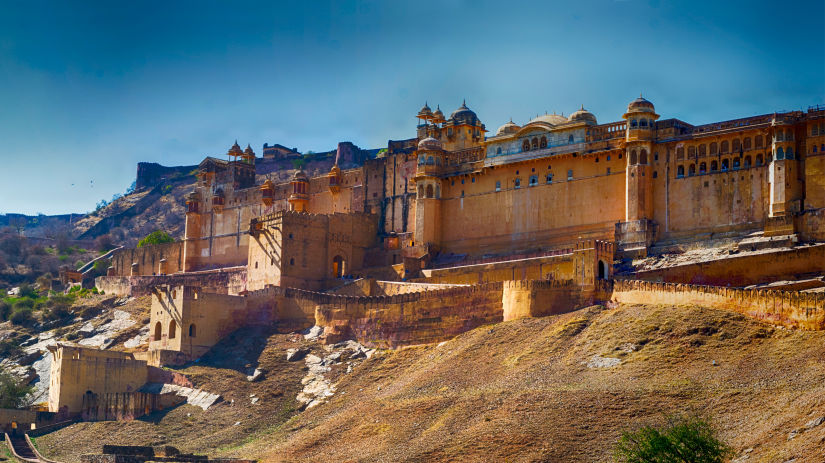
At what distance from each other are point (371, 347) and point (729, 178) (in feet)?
57.4

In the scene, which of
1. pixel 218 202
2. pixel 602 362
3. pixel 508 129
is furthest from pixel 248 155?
pixel 602 362

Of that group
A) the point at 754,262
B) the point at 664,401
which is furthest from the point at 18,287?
the point at 664,401

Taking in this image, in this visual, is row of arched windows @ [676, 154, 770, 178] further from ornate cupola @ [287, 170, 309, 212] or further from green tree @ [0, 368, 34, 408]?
green tree @ [0, 368, 34, 408]

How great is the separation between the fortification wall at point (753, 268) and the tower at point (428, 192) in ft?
54.3

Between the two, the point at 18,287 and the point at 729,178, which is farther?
the point at 18,287

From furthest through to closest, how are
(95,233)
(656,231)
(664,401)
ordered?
1. (95,233)
2. (656,231)
3. (664,401)

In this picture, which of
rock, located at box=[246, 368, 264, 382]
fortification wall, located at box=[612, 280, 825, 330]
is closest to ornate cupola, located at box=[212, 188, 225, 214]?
rock, located at box=[246, 368, 264, 382]

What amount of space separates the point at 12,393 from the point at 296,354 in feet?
42.5

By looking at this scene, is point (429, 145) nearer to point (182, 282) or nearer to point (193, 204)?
point (182, 282)

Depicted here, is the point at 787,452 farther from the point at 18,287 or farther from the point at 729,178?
the point at 18,287

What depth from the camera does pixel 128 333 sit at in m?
59.9

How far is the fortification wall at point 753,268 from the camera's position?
4334 cm

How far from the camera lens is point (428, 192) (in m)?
60.6

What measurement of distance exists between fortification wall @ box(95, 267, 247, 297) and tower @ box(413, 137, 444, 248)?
10563 mm
